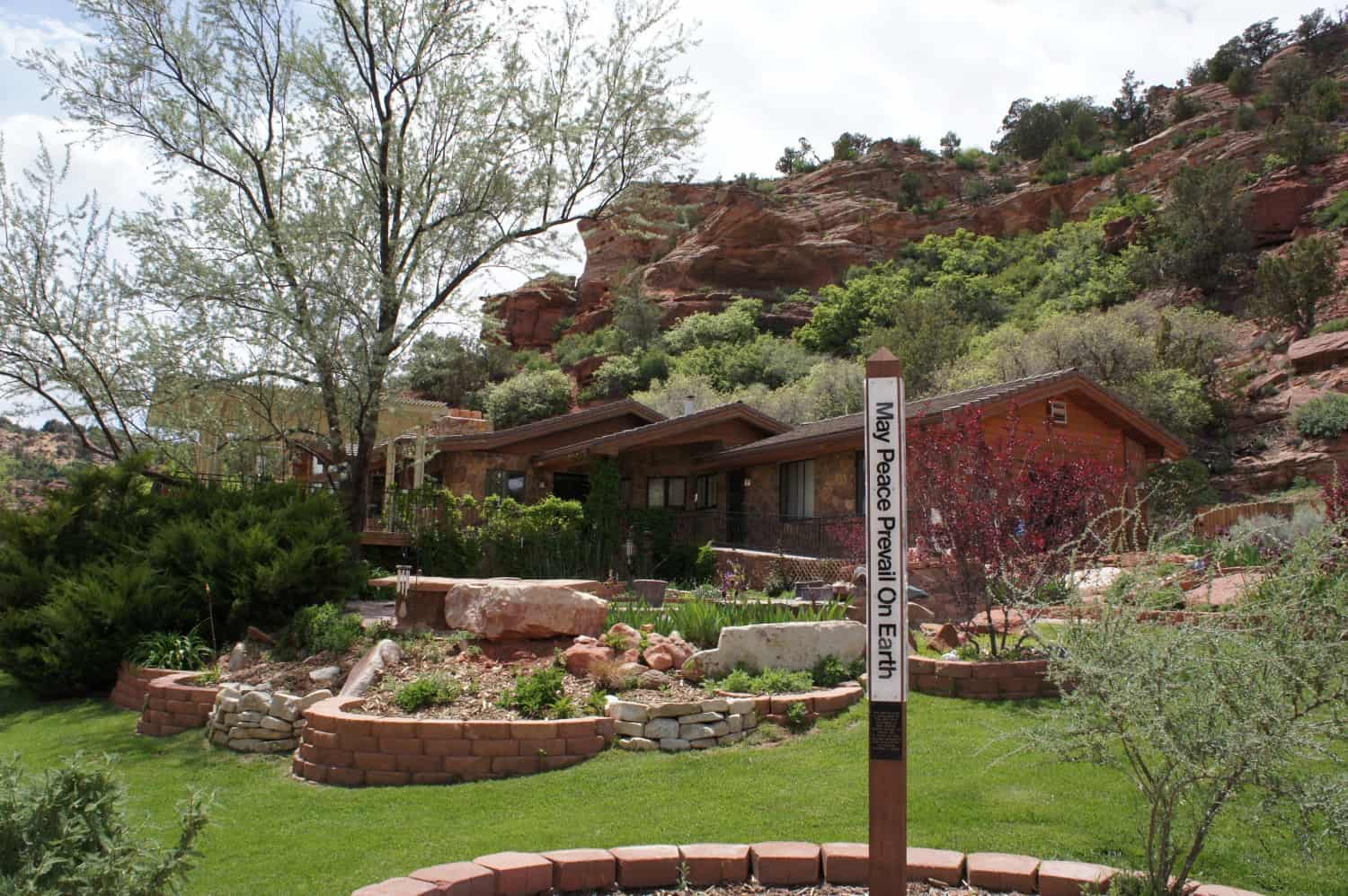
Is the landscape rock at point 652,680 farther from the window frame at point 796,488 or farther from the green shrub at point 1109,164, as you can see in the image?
the green shrub at point 1109,164

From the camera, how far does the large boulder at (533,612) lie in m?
9.40

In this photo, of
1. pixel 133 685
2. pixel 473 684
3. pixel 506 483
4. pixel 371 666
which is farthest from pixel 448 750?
pixel 506 483

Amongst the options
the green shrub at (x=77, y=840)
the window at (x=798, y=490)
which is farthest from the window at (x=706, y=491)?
the green shrub at (x=77, y=840)

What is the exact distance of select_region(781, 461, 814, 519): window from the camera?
21469 millimetres

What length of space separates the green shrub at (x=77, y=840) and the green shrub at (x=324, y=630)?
621 cm

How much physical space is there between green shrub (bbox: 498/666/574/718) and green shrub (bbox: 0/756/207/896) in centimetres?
381

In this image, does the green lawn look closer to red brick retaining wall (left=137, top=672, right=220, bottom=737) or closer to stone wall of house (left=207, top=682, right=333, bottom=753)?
stone wall of house (left=207, top=682, right=333, bottom=753)

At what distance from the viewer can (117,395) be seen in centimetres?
1495

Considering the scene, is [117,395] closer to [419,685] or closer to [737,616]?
[419,685]

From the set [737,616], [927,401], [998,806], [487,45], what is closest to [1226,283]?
[927,401]

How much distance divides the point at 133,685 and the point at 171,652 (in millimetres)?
490

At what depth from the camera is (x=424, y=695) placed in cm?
797

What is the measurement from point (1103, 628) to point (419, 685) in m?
5.68

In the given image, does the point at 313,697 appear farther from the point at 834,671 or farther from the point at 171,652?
the point at 834,671
